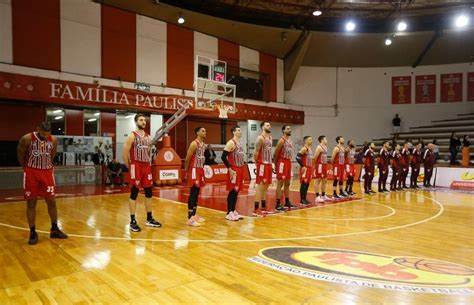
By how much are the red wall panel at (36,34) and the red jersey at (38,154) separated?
8471 mm

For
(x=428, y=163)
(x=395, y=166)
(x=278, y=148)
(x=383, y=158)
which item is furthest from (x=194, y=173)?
(x=428, y=163)

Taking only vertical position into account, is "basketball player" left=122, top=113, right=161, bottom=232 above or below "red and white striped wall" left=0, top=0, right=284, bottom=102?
below

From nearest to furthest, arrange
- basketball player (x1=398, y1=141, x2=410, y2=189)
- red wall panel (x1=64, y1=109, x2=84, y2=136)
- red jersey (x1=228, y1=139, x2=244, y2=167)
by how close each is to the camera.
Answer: red jersey (x1=228, y1=139, x2=244, y2=167) → basketball player (x1=398, y1=141, x2=410, y2=189) → red wall panel (x1=64, y1=109, x2=84, y2=136)

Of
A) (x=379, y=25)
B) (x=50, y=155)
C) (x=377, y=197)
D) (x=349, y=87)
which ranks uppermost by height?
(x=379, y=25)

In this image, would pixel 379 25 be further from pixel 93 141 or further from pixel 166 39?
pixel 93 141

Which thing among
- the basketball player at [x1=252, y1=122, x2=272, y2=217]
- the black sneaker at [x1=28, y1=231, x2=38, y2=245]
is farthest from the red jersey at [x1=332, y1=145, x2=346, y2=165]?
the black sneaker at [x1=28, y1=231, x2=38, y2=245]

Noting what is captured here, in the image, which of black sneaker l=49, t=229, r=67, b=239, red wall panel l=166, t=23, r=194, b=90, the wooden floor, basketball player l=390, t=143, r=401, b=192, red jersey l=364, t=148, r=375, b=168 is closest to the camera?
the wooden floor

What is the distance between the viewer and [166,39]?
627 inches

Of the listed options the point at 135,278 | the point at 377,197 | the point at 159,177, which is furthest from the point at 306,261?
the point at 159,177

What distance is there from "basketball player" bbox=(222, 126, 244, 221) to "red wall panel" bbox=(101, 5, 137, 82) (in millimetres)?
9277

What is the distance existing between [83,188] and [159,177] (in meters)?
2.61

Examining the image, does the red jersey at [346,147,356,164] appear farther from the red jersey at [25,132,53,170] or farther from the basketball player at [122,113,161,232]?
the red jersey at [25,132,53,170]

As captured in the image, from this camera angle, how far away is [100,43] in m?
14.0

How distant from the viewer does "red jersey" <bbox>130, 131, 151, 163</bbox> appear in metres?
5.86
